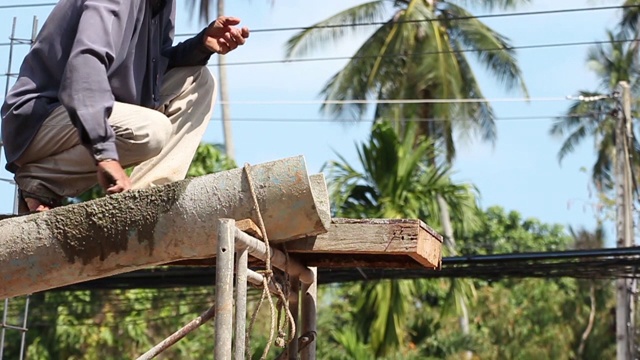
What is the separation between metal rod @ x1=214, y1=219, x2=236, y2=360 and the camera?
2980 mm

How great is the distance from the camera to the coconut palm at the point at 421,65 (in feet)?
84.6

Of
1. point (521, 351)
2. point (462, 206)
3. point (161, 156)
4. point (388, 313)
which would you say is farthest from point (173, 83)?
point (521, 351)

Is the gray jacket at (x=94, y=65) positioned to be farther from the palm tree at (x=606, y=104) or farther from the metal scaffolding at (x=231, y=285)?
the palm tree at (x=606, y=104)

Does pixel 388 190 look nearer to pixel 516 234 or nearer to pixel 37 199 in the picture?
pixel 37 199

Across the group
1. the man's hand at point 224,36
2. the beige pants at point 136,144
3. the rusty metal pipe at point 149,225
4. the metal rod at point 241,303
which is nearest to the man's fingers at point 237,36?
the man's hand at point 224,36

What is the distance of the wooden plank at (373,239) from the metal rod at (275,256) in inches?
2.7

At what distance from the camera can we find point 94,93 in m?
3.27

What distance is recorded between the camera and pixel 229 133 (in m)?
25.2

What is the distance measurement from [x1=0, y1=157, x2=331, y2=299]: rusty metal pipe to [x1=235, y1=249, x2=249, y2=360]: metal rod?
5.3 inches

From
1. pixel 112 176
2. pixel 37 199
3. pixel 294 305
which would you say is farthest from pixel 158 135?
pixel 294 305

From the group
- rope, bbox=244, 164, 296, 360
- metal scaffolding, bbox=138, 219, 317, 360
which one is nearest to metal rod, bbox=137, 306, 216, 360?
metal scaffolding, bbox=138, 219, 317, 360

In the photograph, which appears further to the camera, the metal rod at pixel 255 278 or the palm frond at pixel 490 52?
the palm frond at pixel 490 52

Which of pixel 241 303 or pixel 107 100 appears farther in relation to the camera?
pixel 107 100

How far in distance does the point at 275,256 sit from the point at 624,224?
15382 mm
